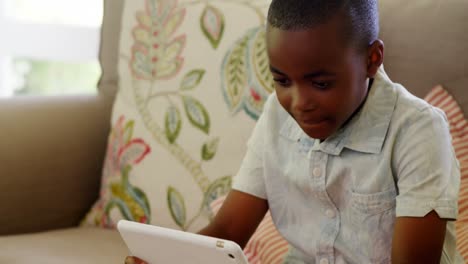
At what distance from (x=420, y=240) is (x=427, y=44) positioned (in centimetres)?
43

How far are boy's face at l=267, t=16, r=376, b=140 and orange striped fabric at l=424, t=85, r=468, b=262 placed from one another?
30 cm

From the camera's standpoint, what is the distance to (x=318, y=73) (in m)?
0.86

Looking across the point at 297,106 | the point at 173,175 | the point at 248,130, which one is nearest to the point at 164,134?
the point at 173,175

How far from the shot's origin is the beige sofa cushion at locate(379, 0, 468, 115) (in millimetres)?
Answer: 1180

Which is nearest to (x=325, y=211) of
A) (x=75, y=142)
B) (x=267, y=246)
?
(x=267, y=246)

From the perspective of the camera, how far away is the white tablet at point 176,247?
2.82 ft

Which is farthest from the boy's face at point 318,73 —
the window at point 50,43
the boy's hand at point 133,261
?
the window at point 50,43

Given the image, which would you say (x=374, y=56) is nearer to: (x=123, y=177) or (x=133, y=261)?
(x=133, y=261)

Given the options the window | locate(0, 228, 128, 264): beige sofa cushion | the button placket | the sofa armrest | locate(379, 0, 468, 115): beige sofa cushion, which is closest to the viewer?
the button placket

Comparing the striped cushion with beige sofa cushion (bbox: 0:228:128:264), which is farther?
beige sofa cushion (bbox: 0:228:128:264)

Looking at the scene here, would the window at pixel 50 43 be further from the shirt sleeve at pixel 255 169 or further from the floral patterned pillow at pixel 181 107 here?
the shirt sleeve at pixel 255 169

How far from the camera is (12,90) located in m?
2.42

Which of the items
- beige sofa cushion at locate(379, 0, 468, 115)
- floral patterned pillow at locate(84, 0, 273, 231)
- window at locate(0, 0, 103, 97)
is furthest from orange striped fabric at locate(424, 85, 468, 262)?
window at locate(0, 0, 103, 97)

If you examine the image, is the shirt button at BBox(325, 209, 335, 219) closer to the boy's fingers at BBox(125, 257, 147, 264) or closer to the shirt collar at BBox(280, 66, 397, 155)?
the shirt collar at BBox(280, 66, 397, 155)
